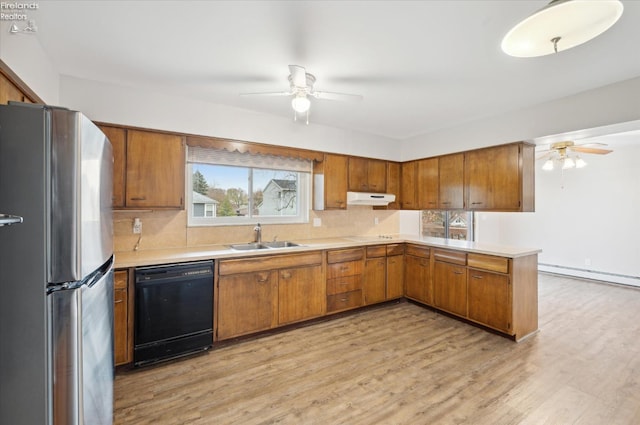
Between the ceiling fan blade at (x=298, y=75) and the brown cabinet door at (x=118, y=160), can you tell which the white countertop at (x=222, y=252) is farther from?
the ceiling fan blade at (x=298, y=75)

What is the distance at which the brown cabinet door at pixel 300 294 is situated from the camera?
126 inches

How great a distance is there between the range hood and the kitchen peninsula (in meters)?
0.59

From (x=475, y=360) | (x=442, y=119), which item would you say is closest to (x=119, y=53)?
(x=442, y=119)

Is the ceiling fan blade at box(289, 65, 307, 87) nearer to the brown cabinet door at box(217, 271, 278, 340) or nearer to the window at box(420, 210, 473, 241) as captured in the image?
the brown cabinet door at box(217, 271, 278, 340)

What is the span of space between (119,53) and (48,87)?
65 centimetres

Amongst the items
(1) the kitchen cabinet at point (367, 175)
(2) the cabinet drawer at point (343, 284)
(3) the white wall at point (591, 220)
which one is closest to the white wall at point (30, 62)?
(2) the cabinet drawer at point (343, 284)

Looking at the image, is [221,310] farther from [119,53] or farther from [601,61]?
[601,61]

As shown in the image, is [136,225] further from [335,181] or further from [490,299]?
[490,299]

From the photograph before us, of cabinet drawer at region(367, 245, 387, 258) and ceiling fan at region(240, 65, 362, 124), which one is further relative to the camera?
cabinet drawer at region(367, 245, 387, 258)

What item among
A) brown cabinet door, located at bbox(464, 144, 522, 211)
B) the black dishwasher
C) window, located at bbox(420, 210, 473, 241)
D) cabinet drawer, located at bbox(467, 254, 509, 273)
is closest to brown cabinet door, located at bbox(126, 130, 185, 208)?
the black dishwasher

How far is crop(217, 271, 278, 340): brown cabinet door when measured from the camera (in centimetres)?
286

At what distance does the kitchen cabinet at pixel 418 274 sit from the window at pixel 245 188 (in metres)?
1.62

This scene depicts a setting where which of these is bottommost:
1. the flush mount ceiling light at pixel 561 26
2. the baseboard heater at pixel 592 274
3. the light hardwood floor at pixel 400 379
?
the light hardwood floor at pixel 400 379

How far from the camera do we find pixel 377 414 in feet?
6.40
